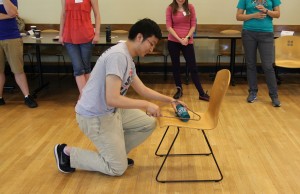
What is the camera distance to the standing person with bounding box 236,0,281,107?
3861 mm

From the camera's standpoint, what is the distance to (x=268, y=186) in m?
2.36

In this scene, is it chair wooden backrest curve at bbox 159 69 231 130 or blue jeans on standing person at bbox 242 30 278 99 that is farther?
blue jeans on standing person at bbox 242 30 278 99

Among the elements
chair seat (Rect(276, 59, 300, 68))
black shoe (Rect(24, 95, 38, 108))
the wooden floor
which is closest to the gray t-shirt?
the wooden floor

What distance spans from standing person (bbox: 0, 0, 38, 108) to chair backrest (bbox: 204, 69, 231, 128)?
231cm

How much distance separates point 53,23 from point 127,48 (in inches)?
148

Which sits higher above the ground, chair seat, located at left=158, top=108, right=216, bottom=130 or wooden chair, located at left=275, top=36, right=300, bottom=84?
wooden chair, located at left=275, top=36, right=300, bottom=84

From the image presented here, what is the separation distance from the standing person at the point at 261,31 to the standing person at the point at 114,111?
1.92 metres

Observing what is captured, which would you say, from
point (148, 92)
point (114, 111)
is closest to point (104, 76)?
point (114, 111)

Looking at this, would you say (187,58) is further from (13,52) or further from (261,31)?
(13,52)

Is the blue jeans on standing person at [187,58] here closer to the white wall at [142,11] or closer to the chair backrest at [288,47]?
the chair backrest at [288,47]

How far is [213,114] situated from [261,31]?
1836mm

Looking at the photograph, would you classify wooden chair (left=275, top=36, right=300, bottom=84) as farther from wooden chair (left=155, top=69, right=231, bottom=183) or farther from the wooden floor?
wooden chair (left=155, top=69, right=231, bottom=183)

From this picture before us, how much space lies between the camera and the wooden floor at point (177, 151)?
237 centimetres

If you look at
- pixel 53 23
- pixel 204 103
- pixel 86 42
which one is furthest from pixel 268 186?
pixel 53 23
